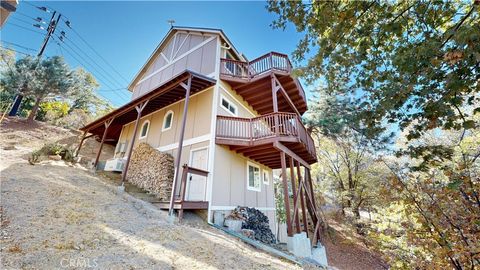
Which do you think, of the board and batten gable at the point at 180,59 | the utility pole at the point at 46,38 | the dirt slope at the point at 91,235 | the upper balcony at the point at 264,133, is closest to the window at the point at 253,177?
the upper balcony at the point at 264,133

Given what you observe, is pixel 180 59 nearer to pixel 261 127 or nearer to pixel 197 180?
pixel 261 127

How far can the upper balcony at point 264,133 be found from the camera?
7938mm

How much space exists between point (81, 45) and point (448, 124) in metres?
21.8

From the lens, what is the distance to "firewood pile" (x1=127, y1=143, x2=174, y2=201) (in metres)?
8.33

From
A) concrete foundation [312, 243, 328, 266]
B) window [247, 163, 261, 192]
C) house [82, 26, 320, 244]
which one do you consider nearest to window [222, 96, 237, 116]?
house [82, 26, 320, 244]

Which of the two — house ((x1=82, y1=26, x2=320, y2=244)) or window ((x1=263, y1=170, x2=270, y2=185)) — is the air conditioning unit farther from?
window ((x1=263, y1=170, x2=270, y2=185))

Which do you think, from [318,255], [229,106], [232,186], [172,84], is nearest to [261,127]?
[229,106]

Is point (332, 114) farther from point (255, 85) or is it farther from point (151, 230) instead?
point (151, 230)

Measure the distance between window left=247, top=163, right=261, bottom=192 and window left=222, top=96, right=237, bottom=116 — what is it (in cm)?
271

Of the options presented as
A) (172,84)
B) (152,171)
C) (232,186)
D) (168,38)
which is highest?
(168,38)

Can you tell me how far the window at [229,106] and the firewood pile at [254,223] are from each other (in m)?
4.43

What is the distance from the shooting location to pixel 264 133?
8.40 meters

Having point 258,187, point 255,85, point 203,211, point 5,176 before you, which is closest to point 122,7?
point 255,85

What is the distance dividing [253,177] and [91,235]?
7.35 metres
